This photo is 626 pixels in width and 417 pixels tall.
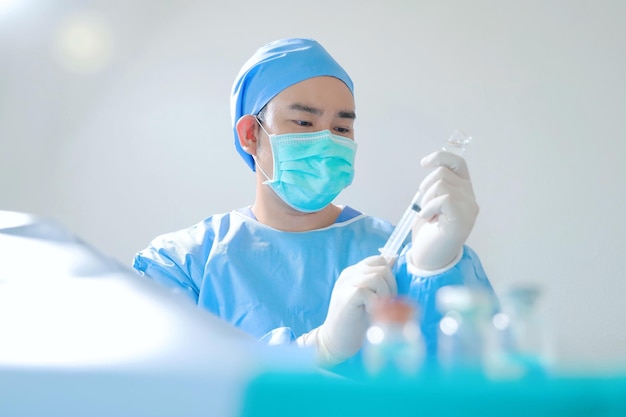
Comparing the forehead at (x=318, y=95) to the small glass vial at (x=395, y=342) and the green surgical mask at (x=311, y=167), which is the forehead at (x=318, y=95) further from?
the small glass vial at (x=395, y=342)

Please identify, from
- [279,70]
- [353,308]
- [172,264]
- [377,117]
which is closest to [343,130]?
[279,70]

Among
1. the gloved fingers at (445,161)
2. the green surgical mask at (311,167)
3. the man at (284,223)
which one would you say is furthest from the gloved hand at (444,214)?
the green surgical mask at (311,167)

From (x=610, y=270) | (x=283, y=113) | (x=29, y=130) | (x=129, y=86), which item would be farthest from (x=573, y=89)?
(x=29, y=130)

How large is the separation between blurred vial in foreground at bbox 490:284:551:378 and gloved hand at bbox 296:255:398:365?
22.2 inches

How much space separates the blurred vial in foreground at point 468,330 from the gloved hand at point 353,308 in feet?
1.78

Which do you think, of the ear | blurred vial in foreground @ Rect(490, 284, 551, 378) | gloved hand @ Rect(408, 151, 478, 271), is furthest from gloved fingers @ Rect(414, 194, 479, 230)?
the ear

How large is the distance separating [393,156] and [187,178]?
0.62 meters

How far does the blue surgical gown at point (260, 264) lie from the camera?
5.01ft

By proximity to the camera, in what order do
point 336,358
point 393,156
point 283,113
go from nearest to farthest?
1. point 336,358
2. point 283,113
3. point 393,156

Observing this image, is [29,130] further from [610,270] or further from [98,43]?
[610,270]

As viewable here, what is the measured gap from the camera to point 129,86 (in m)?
2.29

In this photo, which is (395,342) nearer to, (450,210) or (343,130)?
(450,210)

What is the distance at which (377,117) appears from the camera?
2.01 m

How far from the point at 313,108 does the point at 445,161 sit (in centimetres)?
59
